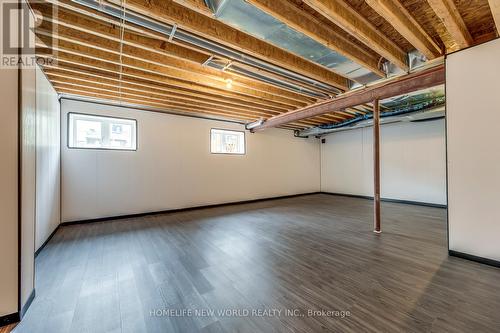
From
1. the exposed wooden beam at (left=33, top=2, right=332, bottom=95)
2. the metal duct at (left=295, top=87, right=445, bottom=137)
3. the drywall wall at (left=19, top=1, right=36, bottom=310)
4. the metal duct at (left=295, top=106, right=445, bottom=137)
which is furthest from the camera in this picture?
the metal duct at (left=295, top=106, right=445, bottom=137)

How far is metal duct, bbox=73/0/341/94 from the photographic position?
1.74 m

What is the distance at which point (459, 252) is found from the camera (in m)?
2.43

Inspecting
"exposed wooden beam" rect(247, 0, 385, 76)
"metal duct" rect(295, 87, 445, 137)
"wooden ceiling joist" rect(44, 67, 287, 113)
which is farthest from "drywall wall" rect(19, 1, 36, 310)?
"metal duct" rect(295, 87, 445, 137)

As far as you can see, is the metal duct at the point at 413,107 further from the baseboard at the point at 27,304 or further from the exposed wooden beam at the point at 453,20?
the baseboard at the point at 27,304

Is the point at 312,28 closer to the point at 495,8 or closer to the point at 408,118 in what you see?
the point at 495,8

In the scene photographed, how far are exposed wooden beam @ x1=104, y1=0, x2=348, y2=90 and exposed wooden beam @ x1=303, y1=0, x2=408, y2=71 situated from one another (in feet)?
2.86

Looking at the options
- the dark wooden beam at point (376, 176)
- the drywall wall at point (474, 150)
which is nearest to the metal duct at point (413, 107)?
the dark wooden beam at point (376, 176)

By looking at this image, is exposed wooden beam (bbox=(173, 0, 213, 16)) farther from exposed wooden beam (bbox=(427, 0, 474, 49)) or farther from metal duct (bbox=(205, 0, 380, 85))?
exposed wooden beam (bbox=(427, 0, 474, 49))

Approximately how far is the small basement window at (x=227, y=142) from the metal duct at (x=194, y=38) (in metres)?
3.24

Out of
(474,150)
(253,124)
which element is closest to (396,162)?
(474,150)

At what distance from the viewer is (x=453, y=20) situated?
1.94 metres

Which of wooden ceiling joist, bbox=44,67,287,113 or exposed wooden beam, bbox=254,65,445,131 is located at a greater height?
wooden ceiling joist, bbox=44,67,287,113

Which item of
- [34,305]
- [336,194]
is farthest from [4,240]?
[336,194]

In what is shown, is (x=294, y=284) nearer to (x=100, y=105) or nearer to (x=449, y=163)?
(x=449, y=163)
